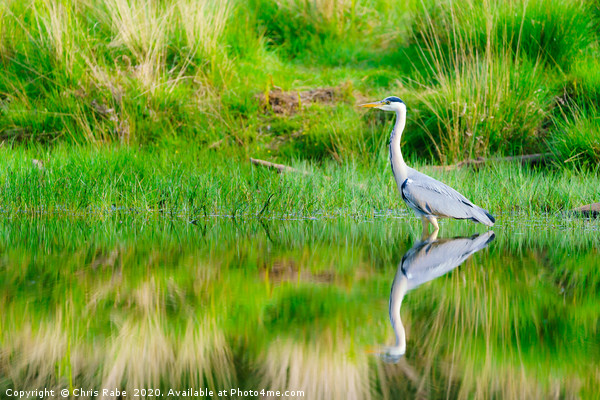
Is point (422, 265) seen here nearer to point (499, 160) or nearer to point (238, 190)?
point (238, 190)

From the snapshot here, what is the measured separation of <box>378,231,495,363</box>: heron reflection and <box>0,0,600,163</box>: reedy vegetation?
338 centimetres

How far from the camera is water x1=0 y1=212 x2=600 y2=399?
107 inches

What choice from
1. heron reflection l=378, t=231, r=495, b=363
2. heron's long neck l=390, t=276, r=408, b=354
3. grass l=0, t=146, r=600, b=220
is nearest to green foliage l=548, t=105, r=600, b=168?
grass l=0, t=146, r=600, b=220

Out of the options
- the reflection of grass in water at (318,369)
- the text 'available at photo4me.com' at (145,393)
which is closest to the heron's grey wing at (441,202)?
the reflection of grass in water at (318,369)

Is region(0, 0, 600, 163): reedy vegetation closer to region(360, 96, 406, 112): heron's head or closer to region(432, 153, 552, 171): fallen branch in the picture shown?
region(432, 153, 552, 171): fallen branch

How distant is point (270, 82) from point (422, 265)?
6.65 metres

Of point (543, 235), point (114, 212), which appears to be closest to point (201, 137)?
point (114, 212)

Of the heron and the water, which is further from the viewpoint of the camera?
the heron

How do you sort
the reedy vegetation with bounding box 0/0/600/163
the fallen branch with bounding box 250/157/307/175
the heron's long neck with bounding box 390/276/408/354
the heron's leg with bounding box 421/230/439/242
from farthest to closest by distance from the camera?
the reedy vegetation with bounding box 0/0/600/163
the fallen branch with bounding box 250/157/307/175
the heron's leg with bounding box 421/230/439/242
the heron's long neck with bounding box 390/276/408/354

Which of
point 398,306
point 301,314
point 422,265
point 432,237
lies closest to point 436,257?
point 422,265

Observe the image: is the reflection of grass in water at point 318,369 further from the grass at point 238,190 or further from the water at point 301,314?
the grass at point 238,190

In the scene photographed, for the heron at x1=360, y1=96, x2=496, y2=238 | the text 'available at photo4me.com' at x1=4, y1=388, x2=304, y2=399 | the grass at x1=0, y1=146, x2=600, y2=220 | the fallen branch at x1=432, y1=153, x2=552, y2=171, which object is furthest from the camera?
the fallen branch at x1=432, y1=153, x2=552, y2=171

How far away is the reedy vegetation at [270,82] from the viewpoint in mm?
9109

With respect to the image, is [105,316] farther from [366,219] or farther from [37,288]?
[366,219]
